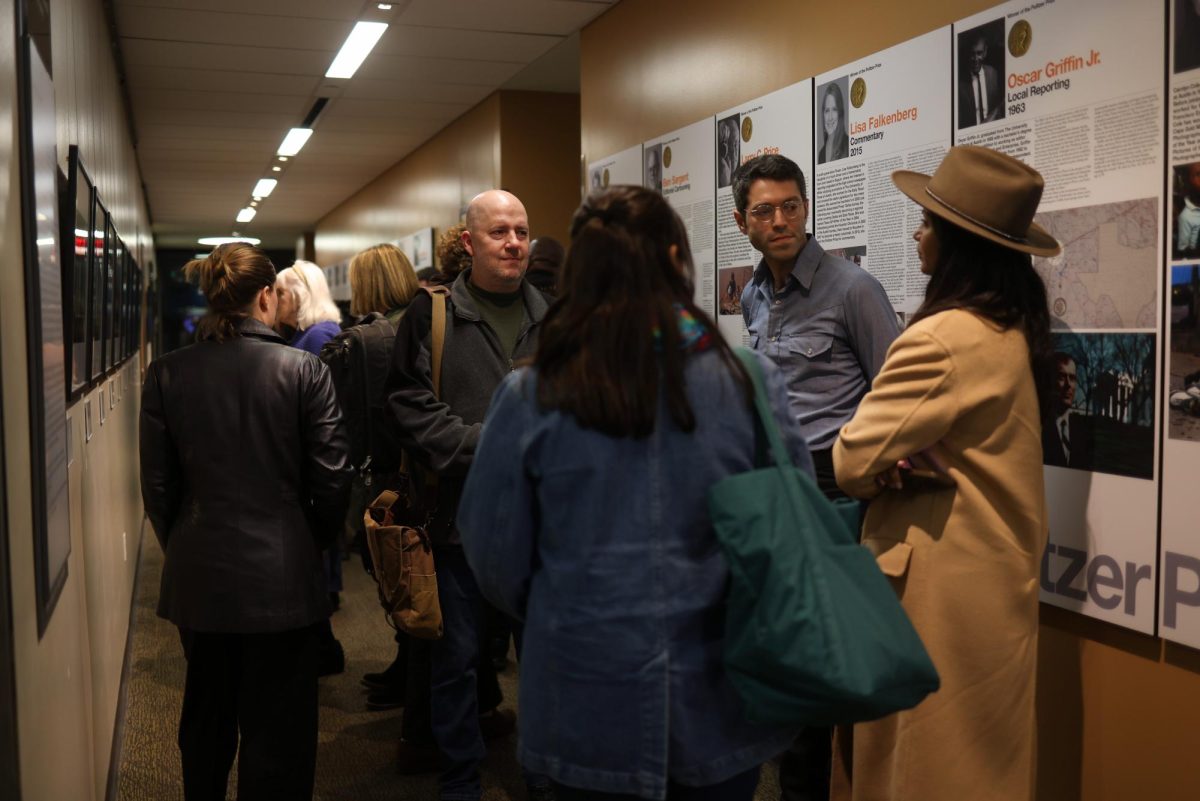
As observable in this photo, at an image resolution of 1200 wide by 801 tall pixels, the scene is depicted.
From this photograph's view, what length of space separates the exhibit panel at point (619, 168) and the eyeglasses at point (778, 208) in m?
2.24

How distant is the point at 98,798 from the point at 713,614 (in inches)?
85.2

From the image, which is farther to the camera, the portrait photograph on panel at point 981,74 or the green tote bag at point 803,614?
the portrait photograph on panel at point 981,74

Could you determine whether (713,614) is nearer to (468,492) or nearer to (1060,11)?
(468,492)

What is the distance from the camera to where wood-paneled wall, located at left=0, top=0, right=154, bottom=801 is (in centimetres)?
157

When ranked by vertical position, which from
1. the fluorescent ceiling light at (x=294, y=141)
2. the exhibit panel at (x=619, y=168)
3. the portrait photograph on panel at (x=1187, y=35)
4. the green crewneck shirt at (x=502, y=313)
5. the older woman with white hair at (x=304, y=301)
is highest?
the fluorescent ceiling light at (x=294, y=141)

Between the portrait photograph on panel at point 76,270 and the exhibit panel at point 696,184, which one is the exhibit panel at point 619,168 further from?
the portrait photograph on panel at point 76,270

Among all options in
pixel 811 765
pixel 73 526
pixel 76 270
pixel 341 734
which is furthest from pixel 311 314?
pixel 811 765

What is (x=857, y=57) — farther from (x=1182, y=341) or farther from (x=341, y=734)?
(x=341, y=734)

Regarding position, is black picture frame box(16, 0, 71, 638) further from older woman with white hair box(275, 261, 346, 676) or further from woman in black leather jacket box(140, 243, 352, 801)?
older woman with white hair box(275, 261, 346, 676)

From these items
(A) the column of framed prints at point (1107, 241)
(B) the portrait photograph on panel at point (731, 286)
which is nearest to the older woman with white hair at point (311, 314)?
(B) the portrait photograph on panel at point (731, 286)

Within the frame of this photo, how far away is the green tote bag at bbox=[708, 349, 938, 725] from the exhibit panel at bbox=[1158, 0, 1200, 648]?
118 centimetres

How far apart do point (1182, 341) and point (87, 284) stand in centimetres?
274

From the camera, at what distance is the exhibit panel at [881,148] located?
3236 mm

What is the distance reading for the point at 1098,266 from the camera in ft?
8.64
